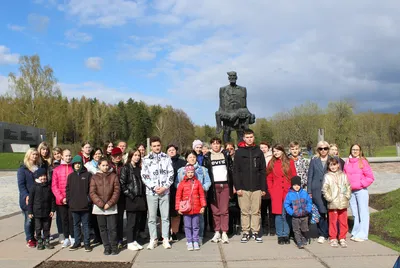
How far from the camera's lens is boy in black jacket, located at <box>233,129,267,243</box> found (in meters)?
5.95

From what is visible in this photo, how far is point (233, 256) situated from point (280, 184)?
1529mm

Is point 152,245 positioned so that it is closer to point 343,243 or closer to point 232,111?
point 343,243

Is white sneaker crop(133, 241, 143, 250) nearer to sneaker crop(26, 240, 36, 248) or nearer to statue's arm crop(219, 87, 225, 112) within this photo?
sneaker crop(26, 240, 36, 248)

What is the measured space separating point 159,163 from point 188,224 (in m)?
1.09

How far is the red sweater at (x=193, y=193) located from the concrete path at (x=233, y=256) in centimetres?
69

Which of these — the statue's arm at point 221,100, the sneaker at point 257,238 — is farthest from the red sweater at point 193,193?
the statue's arm at point 221,100

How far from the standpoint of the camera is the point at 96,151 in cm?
631

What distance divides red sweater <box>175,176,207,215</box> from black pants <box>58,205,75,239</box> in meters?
1.82

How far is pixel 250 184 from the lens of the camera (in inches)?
235

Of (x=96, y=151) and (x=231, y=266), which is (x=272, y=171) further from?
(x=96, y=151)

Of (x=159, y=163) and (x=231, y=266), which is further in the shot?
(x=159, y=163)

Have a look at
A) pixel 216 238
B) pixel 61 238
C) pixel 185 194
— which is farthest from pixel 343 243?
pixel 61 238

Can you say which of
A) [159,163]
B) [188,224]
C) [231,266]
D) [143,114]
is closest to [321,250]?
[231,266]

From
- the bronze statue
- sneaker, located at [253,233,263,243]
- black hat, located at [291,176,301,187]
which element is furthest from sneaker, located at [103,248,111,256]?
the bronze statue
